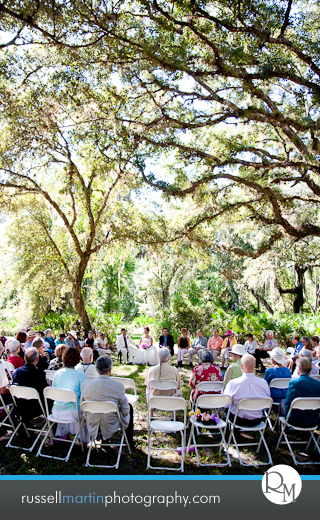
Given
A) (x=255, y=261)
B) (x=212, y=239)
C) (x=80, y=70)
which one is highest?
(x=80, y=70)

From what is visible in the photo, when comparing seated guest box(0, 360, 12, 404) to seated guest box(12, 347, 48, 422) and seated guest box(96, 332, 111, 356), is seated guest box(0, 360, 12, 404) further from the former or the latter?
seated guest box(96, 332, 111, 356)

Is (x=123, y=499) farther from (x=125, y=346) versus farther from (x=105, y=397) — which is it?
(x=125, y=346)

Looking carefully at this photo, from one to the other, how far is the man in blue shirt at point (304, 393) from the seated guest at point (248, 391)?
294mm

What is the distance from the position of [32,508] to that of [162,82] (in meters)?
7.67

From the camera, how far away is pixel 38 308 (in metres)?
16.4

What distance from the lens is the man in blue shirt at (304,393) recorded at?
370 centimetres

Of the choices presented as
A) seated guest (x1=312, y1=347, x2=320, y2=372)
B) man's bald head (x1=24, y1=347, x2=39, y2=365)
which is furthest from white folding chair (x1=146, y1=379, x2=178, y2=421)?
seated guest (x1=312, y1=347, x2=320, y2=372)

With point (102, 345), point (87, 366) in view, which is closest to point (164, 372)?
point (87, 366)

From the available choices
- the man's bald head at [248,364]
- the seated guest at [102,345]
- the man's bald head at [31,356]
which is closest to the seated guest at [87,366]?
the man's bald head at [31,356]

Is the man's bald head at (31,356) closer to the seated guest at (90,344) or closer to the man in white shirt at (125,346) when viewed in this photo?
the seated guest at (90,344)

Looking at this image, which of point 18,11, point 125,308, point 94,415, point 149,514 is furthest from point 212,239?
point 125,308

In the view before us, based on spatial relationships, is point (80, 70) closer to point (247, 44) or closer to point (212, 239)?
point (247, 44)

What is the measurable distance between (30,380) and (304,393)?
312cm

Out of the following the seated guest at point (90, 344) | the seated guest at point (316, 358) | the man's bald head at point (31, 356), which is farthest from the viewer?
the seated guest at point (90, 344)
